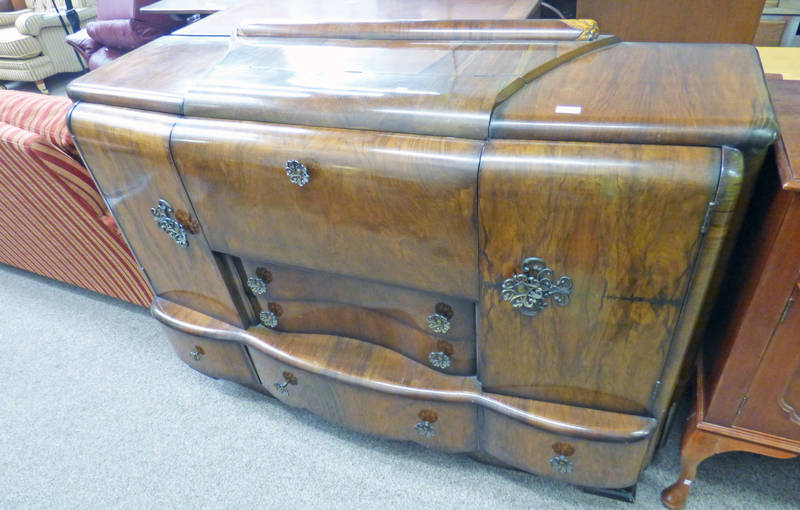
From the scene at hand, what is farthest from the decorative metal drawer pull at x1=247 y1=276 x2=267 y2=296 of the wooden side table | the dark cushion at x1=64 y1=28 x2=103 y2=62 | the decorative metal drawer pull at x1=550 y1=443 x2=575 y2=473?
the dark cushion at x1=64 y1=28 x2=103 y2=62

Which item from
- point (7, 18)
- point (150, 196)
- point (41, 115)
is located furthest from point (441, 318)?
point (7, 18)

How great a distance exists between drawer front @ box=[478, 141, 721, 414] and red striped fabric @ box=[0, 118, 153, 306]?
1086 millimetres

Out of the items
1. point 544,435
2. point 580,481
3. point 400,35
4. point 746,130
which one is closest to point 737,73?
point 746,130

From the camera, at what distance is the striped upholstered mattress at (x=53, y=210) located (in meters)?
1.22

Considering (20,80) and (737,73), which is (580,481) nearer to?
(737,73)

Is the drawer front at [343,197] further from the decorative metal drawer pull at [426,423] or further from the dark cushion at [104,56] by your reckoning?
the dark cushion at [104,56]

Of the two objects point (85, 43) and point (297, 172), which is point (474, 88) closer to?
point (297, 172)

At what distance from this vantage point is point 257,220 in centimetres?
86

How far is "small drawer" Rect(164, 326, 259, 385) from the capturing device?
118cm

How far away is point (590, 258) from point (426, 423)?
20.1 inches

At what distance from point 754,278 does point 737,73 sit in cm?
28

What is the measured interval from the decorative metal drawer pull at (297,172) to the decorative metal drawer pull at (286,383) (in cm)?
51

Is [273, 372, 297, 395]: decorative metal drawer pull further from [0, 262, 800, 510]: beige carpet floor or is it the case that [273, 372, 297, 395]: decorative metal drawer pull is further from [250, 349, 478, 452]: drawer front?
[0, 262, 800, 510]: beige carpet floor

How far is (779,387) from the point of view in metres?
0.77
